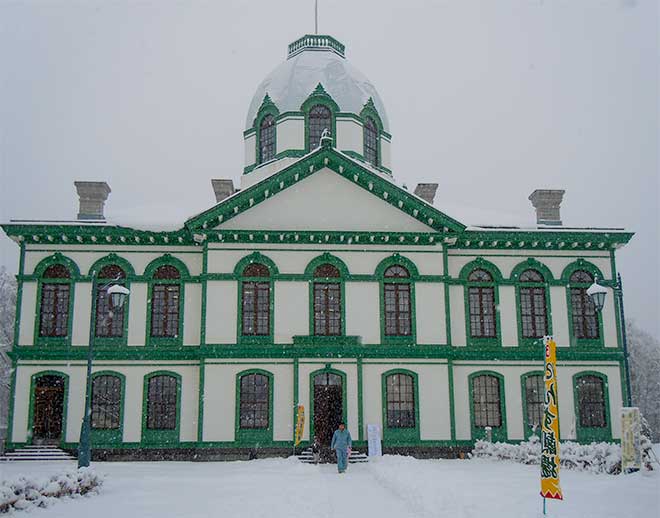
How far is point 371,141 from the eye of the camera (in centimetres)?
3228

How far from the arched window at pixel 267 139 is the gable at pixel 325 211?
4943 mm

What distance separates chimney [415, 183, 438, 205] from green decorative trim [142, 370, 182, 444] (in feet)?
45.2

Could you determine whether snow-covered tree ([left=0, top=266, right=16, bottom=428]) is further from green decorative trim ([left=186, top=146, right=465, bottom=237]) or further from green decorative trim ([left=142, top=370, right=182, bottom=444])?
green decorative trim ([left=186, top=146, right=465, bottom=237])

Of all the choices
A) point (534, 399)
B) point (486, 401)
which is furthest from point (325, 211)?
point (534, 399)

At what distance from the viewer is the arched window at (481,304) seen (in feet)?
92.7

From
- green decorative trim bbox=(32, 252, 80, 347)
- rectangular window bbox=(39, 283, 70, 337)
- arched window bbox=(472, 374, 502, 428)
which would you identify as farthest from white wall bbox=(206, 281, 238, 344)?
arched window bbox=(472, 374, 502, 428)

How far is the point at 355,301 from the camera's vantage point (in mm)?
26906

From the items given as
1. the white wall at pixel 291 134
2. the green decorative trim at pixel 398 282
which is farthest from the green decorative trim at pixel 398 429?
the white wall at pixel 291 134

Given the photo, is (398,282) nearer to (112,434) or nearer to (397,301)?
(397,301)

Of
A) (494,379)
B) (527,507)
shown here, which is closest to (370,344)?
(494,379)

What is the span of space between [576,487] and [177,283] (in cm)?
1681

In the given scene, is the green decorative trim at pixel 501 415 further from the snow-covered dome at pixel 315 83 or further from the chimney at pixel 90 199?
the chimney at pixel 90 199

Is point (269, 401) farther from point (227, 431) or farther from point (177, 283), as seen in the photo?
point (177, 283)

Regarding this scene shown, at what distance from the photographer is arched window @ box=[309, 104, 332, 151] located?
31016 mm
